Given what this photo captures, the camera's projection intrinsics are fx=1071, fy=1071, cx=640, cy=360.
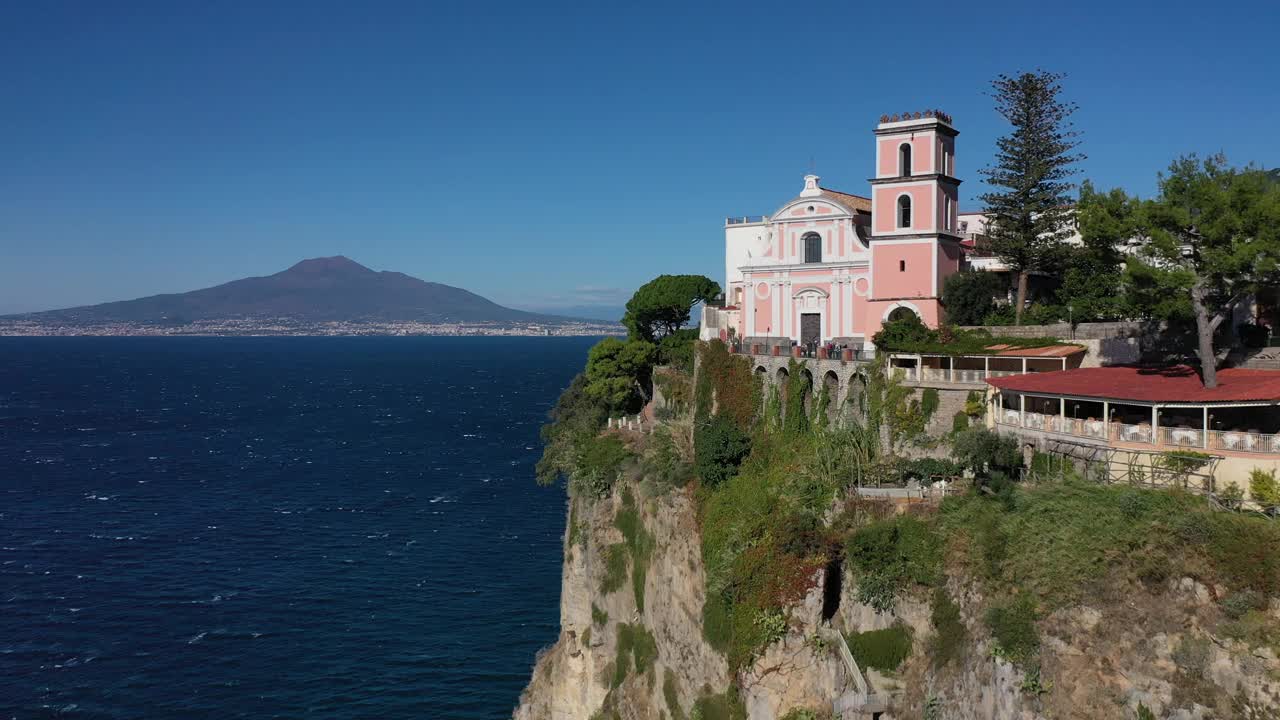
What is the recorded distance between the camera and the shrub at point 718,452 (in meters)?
41.2

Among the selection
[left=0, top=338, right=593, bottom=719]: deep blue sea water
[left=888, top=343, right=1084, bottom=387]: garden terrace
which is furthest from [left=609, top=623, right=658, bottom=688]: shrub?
[left=888, top=343, right=1084, bottom=387]: garden terrace

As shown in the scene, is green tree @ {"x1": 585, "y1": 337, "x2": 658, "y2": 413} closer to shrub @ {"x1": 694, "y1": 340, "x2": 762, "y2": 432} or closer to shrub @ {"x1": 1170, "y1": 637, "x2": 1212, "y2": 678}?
shrub @ {"x1": 694, "y1": 340, "x2": 762, "y2": 432}

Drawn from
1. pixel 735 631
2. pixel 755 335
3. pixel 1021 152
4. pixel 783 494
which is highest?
pixel 1021 152

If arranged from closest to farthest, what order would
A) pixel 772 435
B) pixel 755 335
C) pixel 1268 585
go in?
1. pixel 1268 585
2. pixel 772 435
3. pixel 755 335

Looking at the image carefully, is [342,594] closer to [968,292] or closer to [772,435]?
[772,435]

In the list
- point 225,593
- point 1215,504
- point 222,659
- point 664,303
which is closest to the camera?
point 1215,504

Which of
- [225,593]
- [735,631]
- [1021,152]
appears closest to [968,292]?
[1021,152]

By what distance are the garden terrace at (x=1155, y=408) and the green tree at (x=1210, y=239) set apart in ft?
3.65

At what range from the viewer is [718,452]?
137 feet

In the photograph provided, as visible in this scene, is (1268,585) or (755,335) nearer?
(1268,585)

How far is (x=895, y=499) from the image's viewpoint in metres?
32.0

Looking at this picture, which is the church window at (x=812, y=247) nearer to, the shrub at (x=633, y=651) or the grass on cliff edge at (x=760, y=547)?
the grass on cliff edge at (x=760, y=547)

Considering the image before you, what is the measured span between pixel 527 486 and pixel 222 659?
35024mm

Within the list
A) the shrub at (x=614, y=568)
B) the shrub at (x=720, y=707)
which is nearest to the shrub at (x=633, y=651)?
the shrub at (x=614, y=568)
